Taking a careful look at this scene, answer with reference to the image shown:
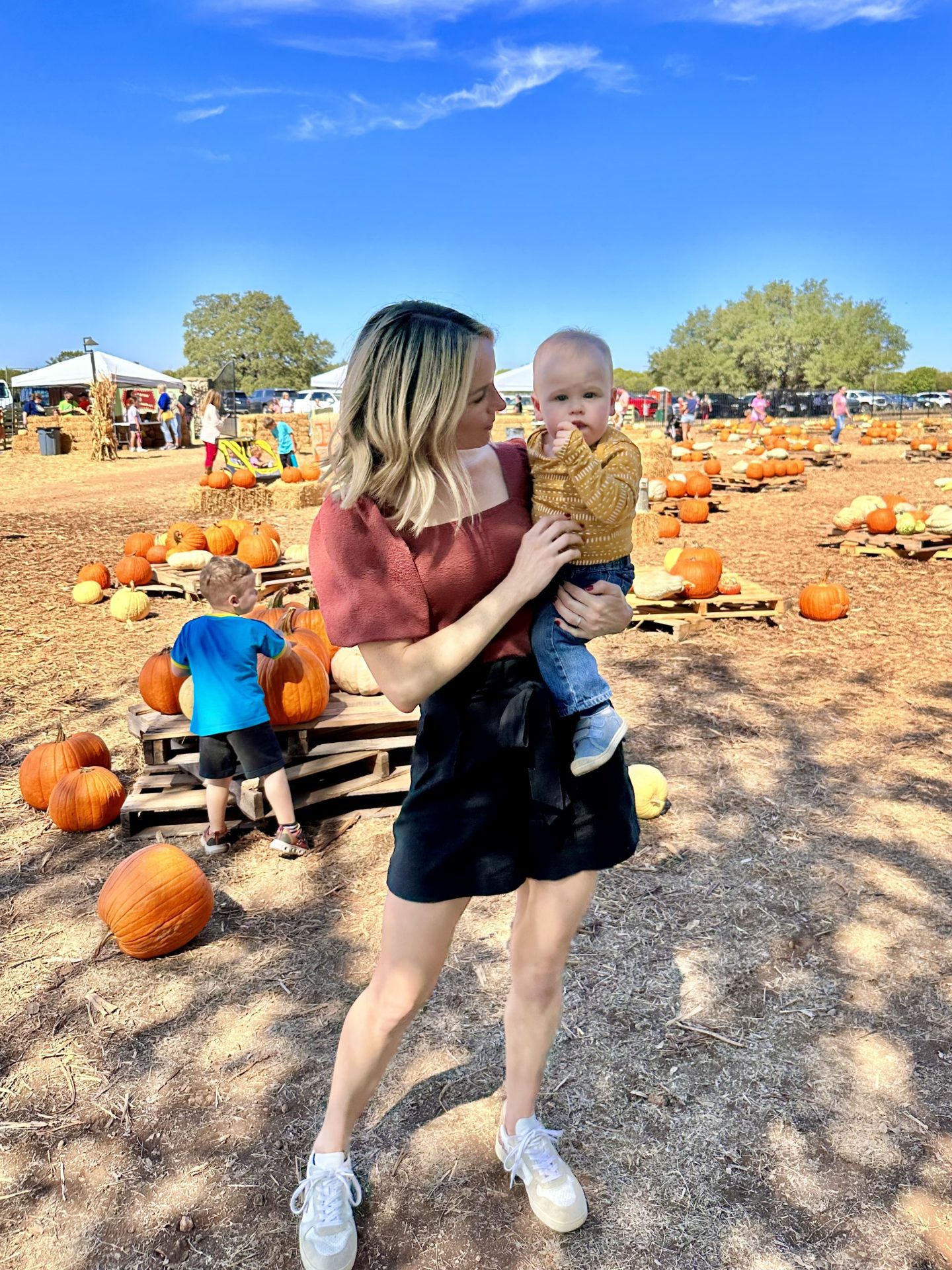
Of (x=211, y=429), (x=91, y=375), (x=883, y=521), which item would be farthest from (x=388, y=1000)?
(x=91, y=375)

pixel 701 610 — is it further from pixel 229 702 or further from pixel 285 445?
pixel 285 445

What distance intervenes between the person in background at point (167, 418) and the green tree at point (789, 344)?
46.8 m

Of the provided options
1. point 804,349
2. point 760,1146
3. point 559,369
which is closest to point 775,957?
point 760,1146

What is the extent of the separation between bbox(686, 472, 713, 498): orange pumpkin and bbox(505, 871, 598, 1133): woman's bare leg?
1278 centimetres

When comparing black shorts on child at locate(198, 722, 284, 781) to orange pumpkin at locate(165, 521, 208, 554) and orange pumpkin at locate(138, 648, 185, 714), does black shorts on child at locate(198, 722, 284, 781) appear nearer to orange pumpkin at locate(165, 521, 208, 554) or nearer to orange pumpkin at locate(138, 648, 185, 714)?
orange pumpkin at locate(138, 648, 185, 714)

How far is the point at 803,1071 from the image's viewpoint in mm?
2605

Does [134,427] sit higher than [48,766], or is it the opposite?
[134,427]

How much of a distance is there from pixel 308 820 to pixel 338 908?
80 cm

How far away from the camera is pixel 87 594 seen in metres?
8.32

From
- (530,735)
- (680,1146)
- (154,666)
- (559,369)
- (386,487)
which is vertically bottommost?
(680,1146)

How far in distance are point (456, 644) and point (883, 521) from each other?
9.50 meters

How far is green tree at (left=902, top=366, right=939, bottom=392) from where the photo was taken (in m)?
74.6

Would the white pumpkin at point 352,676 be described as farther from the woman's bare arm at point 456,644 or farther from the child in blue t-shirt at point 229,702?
the woman's bare arm at point 456,644

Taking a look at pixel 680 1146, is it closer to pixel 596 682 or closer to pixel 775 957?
pixel 775 957
